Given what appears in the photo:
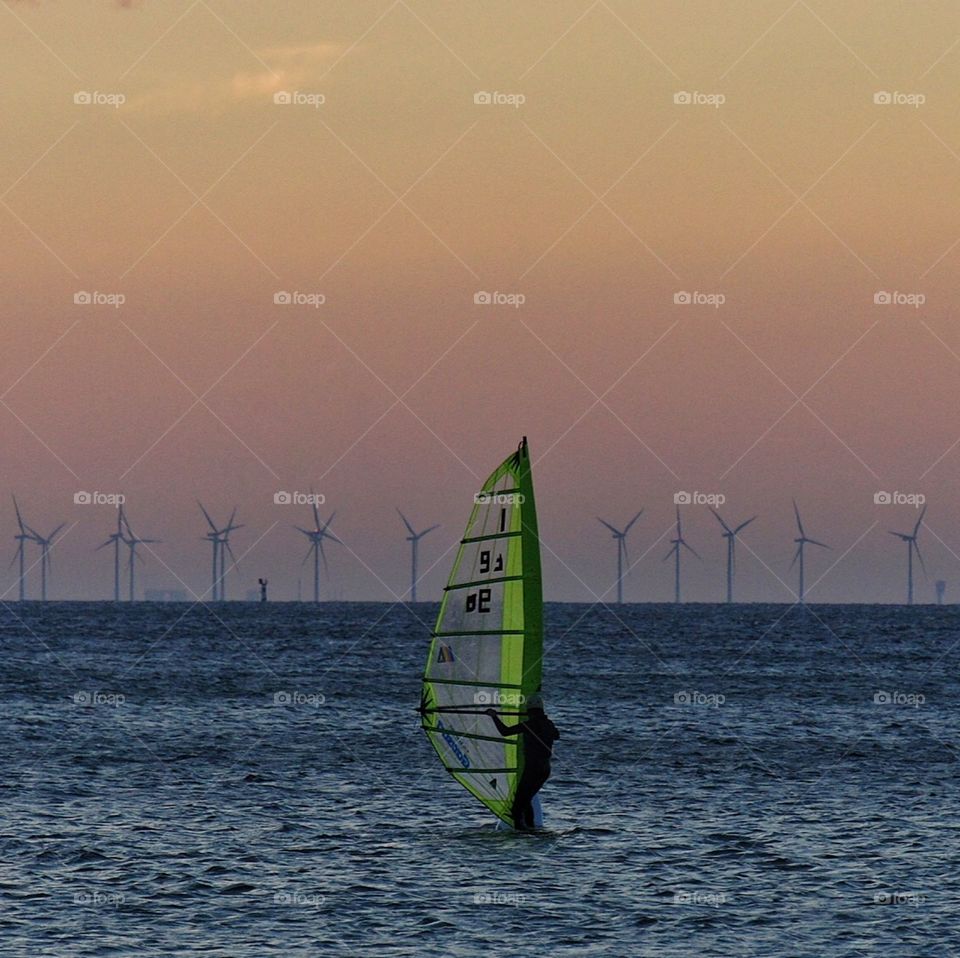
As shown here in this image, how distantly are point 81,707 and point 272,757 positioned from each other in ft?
82.9

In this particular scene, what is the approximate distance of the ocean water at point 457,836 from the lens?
2872 centimetres

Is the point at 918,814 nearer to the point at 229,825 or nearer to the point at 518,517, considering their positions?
the point at 518,517
